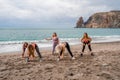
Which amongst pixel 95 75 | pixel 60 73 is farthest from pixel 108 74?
pixel 60 73

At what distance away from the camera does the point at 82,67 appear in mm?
9430

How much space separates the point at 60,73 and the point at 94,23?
634ft

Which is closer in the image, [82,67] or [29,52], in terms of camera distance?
[82,67]

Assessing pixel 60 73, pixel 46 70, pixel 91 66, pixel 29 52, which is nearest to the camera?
pixel 60 73

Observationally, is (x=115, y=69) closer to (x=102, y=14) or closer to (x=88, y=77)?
(x=88, y=77)

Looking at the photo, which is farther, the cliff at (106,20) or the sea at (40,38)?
the cliff at (106,20)

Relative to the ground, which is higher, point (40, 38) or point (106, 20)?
point (106, 20)

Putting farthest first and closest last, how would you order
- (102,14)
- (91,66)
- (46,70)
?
1. (102,14)
2. (91,66)
3. (46,70)

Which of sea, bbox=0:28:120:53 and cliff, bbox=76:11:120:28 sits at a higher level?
cliff, bbox=76:11:120:28

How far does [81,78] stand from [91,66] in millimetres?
1888

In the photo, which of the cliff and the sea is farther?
the cliff

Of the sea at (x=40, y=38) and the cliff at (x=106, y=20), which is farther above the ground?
the cliff at (x=106, y=20)

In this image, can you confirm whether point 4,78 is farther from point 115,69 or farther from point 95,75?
point 115,69

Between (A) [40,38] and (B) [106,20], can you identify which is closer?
(A) [40,38]
